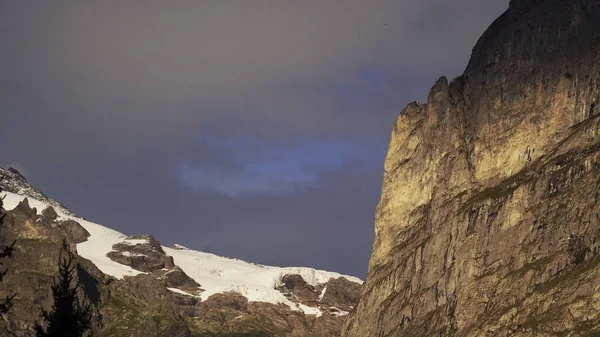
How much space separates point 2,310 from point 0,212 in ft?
20.2

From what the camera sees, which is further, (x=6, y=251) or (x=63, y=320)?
(x=63, y=320)

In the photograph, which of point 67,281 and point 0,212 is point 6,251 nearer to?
point 0,212

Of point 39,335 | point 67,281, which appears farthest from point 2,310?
point 67,281

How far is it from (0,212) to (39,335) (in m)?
7.54

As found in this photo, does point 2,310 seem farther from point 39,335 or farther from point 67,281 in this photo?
point 67,281

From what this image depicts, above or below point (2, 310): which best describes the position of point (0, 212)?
above

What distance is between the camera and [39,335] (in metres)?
72.2

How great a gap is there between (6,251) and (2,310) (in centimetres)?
344

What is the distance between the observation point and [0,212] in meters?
72.7

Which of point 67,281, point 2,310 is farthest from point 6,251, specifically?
point 67,281

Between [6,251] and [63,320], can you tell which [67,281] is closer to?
[63,320]

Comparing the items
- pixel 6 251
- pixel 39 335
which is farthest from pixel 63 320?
pixel 6 251

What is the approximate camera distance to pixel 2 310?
229 feet

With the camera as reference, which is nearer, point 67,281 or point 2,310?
point 2,310
